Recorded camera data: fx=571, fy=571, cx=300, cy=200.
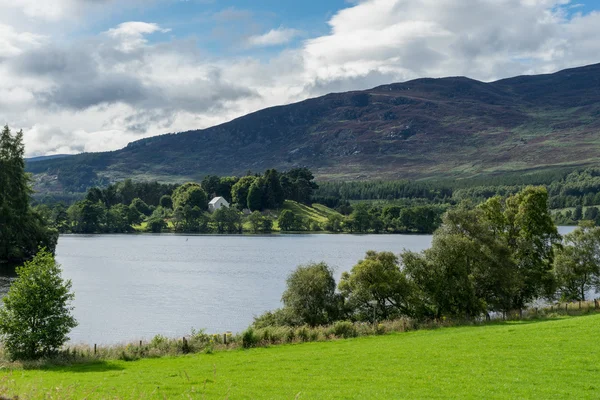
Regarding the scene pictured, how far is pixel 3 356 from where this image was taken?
112 ft

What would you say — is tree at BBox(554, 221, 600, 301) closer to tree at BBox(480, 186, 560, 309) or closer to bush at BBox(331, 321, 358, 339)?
tree at BBox(480, 186, 560, 309)

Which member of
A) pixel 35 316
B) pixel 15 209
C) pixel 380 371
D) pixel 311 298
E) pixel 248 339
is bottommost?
pixel 248 339

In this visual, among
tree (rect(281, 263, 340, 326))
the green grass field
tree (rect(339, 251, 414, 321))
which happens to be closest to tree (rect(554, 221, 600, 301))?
tree (rect(339, 251, 414, 321))

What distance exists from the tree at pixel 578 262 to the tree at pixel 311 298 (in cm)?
2624

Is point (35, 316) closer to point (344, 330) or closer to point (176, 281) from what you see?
point (344, 330)

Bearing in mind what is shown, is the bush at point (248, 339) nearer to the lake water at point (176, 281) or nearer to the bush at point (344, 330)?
the bush at point (344, 330)

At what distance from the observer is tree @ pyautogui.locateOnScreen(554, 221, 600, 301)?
59875 mm

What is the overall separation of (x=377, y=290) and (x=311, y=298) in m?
5.68

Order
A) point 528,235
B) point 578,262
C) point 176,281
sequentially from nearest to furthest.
A: 1. point 528,235
2. point 578,262
3. point 176,281

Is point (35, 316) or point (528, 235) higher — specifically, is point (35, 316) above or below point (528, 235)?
below

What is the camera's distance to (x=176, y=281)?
9000cm

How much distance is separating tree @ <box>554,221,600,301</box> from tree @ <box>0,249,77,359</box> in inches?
1883

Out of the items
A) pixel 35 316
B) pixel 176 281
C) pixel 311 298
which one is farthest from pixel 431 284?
pixel 176 281

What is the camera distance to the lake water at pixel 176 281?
58438 mm
